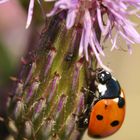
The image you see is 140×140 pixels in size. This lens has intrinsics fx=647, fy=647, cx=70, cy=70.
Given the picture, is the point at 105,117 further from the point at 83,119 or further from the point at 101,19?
the point at 101,19

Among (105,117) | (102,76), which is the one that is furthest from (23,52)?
(105,117)

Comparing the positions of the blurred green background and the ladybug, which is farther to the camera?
the blurred green background

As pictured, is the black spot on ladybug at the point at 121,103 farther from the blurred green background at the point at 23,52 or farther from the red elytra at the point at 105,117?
the blurred green background at the point at 23,52

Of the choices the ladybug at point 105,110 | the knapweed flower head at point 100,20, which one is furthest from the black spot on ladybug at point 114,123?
the knapweed flower head at point 100,20

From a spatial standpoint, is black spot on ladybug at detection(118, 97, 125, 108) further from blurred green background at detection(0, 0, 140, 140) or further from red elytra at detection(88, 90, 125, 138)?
blurred green background at detection(0, 0, 140, 140)

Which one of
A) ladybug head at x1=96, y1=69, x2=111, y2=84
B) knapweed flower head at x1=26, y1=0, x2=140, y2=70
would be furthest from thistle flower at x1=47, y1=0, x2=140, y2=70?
ladybug head at x1=96, y1=69, x2=111, y2=84

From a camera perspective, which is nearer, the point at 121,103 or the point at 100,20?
the point at 100,20
